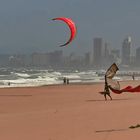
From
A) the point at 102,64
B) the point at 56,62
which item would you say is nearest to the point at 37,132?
the point at 56,62

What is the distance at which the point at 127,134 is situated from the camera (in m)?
8.41

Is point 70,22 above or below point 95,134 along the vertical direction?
above

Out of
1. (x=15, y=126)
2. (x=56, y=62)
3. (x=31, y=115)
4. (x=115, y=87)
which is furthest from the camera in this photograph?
(x=56, y=62)

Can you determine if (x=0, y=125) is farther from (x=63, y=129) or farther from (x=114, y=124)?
(x=114, y=124)

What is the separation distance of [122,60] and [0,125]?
6258 inches

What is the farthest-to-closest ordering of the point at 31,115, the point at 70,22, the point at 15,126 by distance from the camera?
the point at 70,22, the point at 31,115, the point at 15,126

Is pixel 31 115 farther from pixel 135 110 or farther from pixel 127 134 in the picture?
pixel 127 134

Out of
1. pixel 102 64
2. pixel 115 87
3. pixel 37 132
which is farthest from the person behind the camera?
pixel 102 64

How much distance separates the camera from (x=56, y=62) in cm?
14438

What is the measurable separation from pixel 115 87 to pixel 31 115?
4.81m

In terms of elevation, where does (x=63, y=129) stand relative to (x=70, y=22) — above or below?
below

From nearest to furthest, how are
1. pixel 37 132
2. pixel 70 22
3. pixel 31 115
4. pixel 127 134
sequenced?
pixel 127 134 → pixel 37 132 → pixel 31 115 → pixel 70 22

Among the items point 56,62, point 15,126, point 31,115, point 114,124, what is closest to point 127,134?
point 114,124

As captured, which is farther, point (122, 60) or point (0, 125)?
point (122, 60)
